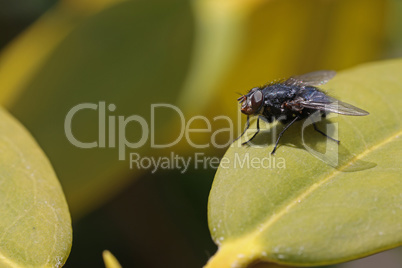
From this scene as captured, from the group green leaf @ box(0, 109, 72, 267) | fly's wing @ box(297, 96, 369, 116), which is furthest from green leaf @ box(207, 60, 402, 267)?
green leaf @ box(0, 109, 72, 267)

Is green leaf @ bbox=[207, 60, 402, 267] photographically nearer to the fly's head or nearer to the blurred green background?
the fly's head

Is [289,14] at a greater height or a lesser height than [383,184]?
greater

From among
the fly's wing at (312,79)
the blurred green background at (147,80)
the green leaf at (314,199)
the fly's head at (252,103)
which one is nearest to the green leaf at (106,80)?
the blurred green background at (147,80)

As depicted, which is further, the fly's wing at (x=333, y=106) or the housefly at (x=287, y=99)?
the housefly at (x=287, y=99)

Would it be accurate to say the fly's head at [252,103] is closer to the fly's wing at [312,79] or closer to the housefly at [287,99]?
the housefly at [287,99]

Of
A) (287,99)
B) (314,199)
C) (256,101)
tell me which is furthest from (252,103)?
(314,199)

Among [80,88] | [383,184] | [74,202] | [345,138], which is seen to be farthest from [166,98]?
[383,184]

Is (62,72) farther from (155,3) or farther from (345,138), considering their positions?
(345,138)
